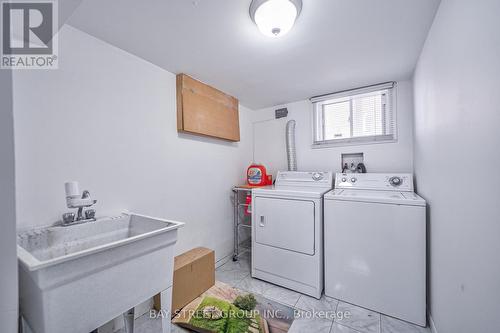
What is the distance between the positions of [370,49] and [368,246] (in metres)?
1.67

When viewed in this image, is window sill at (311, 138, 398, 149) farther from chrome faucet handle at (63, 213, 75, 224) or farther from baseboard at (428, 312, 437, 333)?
chrome faucet handle at (63, 213, 75, 224)

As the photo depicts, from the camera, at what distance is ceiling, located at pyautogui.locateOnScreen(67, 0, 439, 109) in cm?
119

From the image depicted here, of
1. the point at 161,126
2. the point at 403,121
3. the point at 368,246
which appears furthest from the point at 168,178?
the point at 403,121

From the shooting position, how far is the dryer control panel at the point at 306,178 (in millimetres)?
2385

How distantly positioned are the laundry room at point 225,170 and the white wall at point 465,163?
1 centimetres

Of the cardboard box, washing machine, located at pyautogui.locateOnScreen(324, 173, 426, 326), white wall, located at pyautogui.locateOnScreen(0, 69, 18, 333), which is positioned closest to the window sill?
washing machine, located at pyautogui.locateOnScreen(324, 173, 426, 326)

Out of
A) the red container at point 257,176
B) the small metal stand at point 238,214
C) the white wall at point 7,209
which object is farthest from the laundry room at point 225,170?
the red container at point 257,176

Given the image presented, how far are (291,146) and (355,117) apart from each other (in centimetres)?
89

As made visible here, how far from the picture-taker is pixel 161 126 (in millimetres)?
1896

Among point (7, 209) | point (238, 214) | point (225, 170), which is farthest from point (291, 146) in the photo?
point (7, 209)

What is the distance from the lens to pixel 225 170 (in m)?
2.69

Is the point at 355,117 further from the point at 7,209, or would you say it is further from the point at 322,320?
the point at 7,209

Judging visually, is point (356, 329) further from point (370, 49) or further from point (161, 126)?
point (161, 126)

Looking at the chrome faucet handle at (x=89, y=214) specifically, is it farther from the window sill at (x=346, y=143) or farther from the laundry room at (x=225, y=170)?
the window sill at (x=346, y=143)
